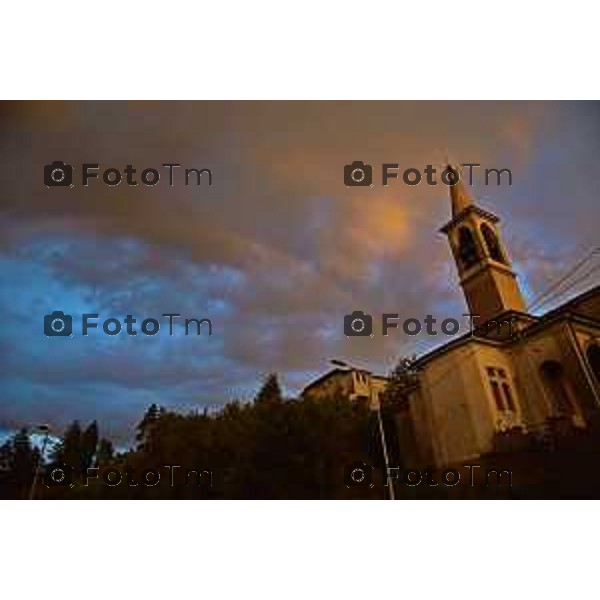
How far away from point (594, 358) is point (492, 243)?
5.32 feet

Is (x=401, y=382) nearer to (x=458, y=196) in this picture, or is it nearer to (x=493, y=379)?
(x=493, y=379)

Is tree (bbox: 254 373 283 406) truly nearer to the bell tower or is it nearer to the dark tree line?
the dark tree line

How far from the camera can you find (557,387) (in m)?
5.54

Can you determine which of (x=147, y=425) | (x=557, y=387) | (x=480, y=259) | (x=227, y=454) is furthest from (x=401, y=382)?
(x=147, y=425)

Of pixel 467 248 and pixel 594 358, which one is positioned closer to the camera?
pixel 594 358

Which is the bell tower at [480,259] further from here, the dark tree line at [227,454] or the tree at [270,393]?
the tree at [270,393]

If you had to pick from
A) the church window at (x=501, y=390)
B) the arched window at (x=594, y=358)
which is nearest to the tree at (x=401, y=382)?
the church window at (x=501, y=390)

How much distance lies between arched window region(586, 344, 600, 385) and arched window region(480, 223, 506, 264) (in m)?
1.28

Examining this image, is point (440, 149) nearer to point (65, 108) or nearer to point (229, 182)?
point (229, 182)

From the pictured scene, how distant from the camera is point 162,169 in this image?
6.29 metres

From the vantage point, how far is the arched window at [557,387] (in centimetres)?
542

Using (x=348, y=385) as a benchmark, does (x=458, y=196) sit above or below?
above
